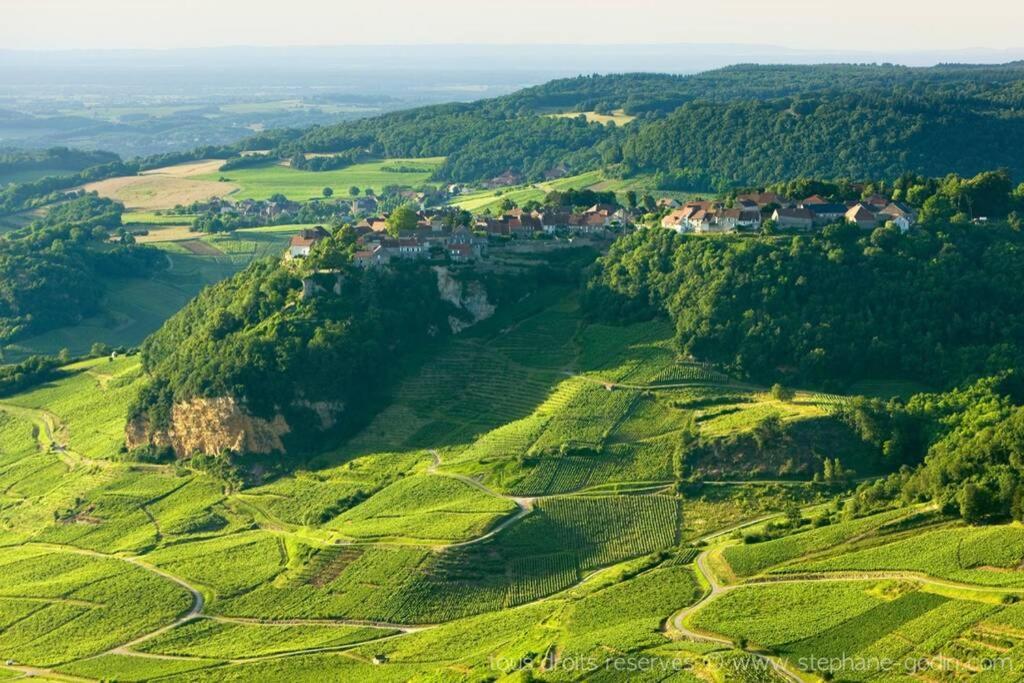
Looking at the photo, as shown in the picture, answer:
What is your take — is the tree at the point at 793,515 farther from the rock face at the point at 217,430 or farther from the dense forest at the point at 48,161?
the dense forest at the point at 48,161

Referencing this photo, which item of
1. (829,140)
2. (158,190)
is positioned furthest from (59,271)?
(829,140)

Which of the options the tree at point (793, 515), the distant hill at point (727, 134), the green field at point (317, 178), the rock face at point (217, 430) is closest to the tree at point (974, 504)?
the tree at point (793, 515)

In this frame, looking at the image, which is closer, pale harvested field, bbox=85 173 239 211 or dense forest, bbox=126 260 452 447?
dense forest, bbox=126 260 452 447

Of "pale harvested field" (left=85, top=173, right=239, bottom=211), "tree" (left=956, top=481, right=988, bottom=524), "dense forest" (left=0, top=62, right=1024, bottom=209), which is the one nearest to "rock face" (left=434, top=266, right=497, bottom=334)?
"tree" (left=956, top=481, right=988, bottom=524)

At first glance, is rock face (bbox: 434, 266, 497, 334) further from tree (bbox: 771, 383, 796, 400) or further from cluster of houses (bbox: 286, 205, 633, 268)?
tree (bbox: 771, 383, 796, 400)

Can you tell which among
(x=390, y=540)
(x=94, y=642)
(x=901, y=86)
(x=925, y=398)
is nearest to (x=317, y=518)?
(x=390, y=540)
